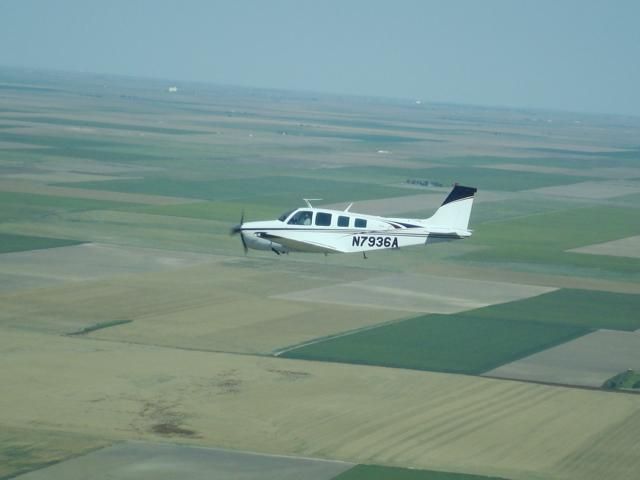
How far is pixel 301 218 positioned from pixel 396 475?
30051mm

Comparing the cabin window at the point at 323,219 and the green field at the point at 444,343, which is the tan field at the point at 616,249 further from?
the green field at the point at 444,343

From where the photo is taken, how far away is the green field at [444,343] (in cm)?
5106

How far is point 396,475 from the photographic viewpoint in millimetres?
36969

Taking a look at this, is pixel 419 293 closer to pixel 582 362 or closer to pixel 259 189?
pixel 582 362

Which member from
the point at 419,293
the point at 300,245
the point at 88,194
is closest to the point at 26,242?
the point at 300,245

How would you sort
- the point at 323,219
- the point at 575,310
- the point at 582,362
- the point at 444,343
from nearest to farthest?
the point at 582,362, the point at 444,343, the point at 575,310, the point at 323,219

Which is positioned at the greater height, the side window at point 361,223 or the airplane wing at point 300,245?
the side window at point 361,223

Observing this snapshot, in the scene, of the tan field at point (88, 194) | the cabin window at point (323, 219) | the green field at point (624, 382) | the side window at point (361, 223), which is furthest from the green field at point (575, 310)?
the tan field at point (88, 194)

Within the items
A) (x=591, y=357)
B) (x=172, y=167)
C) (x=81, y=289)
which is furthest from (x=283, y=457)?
(x=172, y=167)

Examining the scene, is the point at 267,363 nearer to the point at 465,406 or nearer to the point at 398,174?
the point at 465,406

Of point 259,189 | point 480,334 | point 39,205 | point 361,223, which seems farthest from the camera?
point 259,189

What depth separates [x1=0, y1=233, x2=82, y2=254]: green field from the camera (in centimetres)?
7412

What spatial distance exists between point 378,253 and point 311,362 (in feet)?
102

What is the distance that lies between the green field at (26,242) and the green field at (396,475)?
39.8 meters
